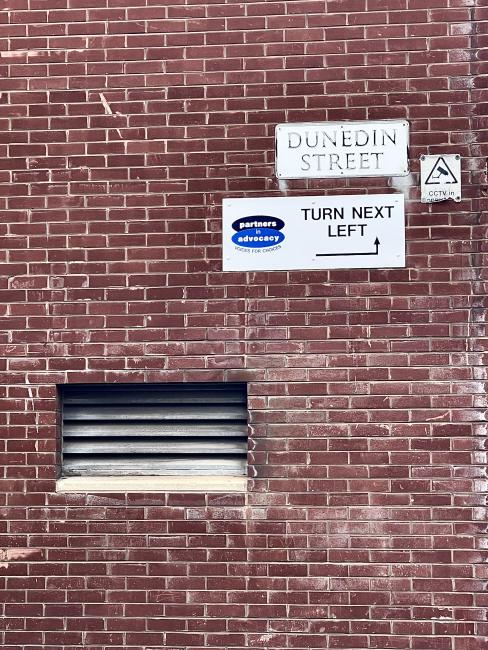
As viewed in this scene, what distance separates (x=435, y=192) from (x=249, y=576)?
8.44 ft

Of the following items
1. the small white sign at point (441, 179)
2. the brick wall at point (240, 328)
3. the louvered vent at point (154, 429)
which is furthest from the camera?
the louvered vent at point (154, 429)

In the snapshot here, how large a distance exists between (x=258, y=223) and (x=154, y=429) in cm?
145

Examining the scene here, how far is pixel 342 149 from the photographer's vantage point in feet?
16.2

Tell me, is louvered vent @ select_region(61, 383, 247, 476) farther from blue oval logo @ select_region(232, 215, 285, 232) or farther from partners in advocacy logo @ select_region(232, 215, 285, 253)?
blue oval logo @ select_region(232, 215, 285, 232)

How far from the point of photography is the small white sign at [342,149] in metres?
4.93

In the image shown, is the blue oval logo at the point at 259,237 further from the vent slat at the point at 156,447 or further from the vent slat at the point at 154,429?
the vent slat at the point at 156,447

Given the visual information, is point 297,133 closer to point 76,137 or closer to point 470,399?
point 76,137

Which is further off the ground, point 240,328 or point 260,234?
point 260,234

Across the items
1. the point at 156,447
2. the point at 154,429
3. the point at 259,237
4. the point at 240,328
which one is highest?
the point at 259,237

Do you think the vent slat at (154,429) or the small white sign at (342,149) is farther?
the vent slat at (154,429)

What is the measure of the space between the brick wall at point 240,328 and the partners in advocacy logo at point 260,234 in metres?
0.18

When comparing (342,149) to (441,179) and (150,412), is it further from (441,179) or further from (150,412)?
(150,412)

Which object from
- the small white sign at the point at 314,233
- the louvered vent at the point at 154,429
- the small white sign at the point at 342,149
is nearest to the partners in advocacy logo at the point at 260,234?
the small white sign at the point at 314,233

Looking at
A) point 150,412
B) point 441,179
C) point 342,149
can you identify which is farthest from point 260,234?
point 150,412
